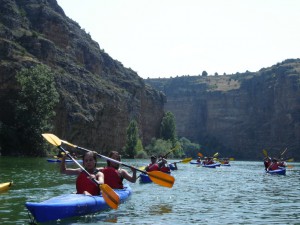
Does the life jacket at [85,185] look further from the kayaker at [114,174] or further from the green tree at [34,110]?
the green tree at [34,110]

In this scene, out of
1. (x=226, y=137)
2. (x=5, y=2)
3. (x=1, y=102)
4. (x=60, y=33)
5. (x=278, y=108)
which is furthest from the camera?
(x=226, y=137)

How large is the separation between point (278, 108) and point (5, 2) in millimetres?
124546

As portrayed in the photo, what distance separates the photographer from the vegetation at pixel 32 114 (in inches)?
2237

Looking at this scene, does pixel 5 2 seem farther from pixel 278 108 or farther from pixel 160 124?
pixel 278 108

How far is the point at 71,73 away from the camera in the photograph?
253 ft

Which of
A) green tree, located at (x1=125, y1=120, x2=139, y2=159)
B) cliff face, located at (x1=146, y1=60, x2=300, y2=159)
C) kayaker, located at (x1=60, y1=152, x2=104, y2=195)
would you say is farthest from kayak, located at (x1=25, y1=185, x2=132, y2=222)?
cliff face, located at (x1=146, y1=60, x2=300, y2=159)

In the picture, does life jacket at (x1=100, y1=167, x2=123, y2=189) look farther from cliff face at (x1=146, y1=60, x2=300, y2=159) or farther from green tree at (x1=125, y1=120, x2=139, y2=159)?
cliff face at (x1=146, y1=60, x2=300, y2=159)

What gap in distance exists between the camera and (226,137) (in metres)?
192

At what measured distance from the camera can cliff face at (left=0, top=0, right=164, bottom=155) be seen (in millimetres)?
65688

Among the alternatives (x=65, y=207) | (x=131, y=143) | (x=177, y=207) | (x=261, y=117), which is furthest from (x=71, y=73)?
(x=261, y=117)

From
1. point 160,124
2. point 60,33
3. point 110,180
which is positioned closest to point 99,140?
point 60,33

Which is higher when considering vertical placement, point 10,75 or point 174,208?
point 10,75

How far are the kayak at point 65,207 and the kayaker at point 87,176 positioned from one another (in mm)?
300

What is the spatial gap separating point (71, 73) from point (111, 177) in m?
63.7
